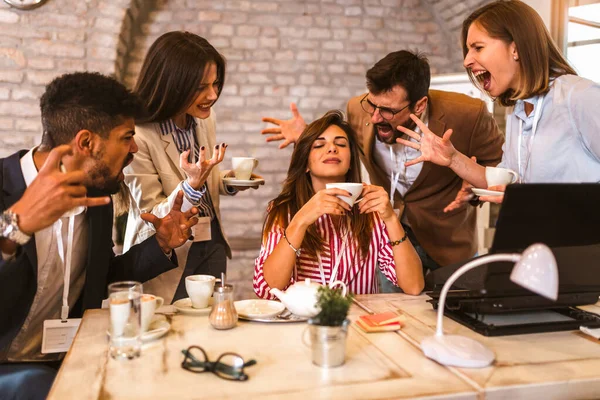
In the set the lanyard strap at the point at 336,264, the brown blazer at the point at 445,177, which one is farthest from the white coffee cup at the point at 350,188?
the brown blazer at the point at 445,177

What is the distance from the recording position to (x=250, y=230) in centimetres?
466

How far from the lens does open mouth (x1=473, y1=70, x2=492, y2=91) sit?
220 centimetres

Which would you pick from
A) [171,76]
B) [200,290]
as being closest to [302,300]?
[200,290]

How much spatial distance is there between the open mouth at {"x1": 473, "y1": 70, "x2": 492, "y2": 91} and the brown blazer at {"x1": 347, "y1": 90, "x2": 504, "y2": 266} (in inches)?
20.7

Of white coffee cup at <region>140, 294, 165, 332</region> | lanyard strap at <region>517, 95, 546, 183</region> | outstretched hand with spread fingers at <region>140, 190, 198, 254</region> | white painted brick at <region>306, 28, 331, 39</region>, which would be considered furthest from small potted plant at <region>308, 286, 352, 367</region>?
white painted brick at <region>306, 28, 331, 39</region>

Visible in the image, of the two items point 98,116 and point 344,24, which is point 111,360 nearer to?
point 98,116

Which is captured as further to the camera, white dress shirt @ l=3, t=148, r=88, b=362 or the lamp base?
white dress shirt @ l=3, t=148, r=88, b=362

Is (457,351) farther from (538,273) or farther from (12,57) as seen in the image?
(12,57)

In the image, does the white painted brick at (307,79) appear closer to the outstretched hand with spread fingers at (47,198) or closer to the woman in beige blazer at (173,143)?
the woman in beige blazer at (173,143)

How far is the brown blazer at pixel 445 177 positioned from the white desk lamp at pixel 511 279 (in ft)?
4.78

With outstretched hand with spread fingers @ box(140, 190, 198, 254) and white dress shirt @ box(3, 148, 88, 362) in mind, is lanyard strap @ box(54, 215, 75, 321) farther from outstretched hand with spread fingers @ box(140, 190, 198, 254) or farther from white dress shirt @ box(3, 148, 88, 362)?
outstretched hand with spread fingers @ box(140, 190, 198, 254)

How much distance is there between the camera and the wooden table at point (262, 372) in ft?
3.76

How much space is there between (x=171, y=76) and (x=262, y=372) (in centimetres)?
151

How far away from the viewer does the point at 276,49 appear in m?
4.61
